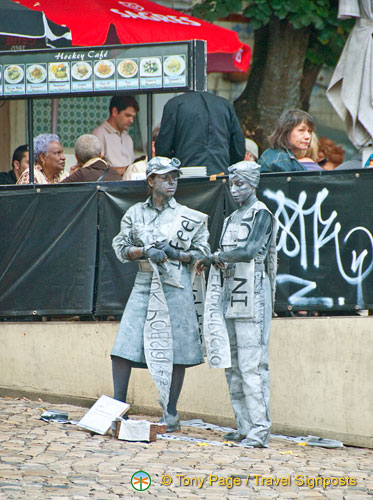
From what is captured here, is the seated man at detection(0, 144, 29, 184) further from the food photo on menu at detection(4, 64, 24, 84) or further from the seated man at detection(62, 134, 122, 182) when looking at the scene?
the food photo on menu at detection(4, 64, 24, 84)

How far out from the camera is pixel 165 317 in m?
8.45

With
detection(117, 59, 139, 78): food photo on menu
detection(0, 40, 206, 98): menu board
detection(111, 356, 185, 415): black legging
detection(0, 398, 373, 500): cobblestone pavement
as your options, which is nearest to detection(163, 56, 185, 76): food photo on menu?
detection(0, 40, 206, 98): menu board

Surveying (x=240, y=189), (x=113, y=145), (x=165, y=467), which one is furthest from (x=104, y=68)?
(x=165, y=467)

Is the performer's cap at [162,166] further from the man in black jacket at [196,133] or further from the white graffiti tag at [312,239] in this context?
the man in black jacket at [196,133]

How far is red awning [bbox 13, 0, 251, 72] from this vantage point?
38.4 feet

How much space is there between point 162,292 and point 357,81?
3445 millimetres

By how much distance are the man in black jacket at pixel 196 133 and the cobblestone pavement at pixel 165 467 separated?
2535mm

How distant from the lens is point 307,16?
46.8 feet

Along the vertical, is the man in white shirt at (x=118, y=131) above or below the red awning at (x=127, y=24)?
below

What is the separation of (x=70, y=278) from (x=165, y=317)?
74.2 inches

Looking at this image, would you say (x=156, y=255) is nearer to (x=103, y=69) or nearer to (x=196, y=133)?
(x=196, y=133)

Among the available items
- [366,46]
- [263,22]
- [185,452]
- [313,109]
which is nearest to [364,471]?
[185,452]

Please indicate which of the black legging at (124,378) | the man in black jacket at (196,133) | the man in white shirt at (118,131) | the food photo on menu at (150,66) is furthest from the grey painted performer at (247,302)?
the man in white shirt at (118,131)

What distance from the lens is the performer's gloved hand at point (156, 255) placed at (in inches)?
326
